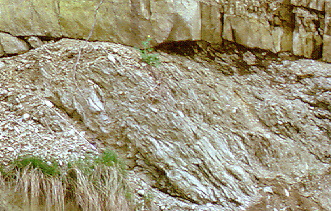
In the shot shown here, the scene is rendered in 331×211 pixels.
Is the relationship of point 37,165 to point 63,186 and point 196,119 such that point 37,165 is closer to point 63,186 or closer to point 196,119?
point 63,186

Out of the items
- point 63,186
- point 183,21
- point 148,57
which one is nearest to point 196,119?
point 148,57

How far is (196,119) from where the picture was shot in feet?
12.0

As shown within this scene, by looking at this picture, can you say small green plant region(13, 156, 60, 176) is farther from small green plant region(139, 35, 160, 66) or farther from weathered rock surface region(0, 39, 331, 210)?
small green plant region(139, 35, 160, 66)

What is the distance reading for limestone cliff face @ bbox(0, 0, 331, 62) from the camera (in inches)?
151

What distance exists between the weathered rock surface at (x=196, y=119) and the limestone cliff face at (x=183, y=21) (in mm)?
222

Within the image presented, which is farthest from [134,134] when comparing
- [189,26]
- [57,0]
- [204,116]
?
[57,0]

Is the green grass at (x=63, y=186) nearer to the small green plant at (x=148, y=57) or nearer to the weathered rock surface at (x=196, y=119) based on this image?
the weathered rock surface at (x=196, y=119)

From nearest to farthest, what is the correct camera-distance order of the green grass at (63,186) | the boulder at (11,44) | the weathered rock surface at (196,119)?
the green grass at (63,186) < the weathered rock surface at (196,119) < the boulder at (11,44)

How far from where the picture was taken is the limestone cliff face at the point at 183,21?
3840 millimetres

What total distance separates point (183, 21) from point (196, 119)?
1.28 metres

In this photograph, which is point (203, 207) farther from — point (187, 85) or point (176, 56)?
point (176, 56)

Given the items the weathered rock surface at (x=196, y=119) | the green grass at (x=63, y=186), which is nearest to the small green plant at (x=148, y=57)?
the weathered rock surface at (x=196, y=119)

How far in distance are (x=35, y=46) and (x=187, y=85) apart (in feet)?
6.34

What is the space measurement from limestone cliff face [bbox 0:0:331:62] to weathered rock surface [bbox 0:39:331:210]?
0.22 meters
